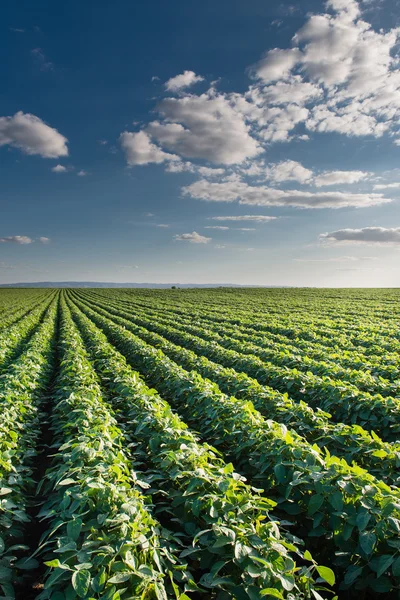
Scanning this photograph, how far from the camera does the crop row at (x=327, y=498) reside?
311 cm

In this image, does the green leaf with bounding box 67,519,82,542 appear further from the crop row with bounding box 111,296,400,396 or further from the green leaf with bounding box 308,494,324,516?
the crop row with bounding box 111,296,400,396

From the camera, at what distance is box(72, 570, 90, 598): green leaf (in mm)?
2392

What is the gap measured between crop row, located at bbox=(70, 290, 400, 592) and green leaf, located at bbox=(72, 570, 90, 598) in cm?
211

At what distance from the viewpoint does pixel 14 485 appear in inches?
192

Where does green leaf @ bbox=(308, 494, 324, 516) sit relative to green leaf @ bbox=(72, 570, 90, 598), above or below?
below

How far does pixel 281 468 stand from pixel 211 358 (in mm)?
9639

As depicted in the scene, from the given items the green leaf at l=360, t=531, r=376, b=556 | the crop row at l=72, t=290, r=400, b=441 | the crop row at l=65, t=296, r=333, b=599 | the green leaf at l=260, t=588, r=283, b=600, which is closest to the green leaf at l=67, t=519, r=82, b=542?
the crop row at l=65, t=296, r=333, b=599

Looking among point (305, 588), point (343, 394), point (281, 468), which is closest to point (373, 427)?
point (343, 394)

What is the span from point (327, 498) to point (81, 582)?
260cm

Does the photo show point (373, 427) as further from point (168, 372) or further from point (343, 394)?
point (168, 372)

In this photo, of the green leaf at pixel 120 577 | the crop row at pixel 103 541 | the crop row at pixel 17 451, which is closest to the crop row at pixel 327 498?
the crop row at pixel 103 541

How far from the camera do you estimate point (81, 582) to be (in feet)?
8.04

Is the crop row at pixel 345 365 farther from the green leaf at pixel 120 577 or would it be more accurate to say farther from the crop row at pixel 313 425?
the green leaf at pixel 120 577

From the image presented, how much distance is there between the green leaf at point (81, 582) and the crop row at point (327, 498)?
83.1 inches
